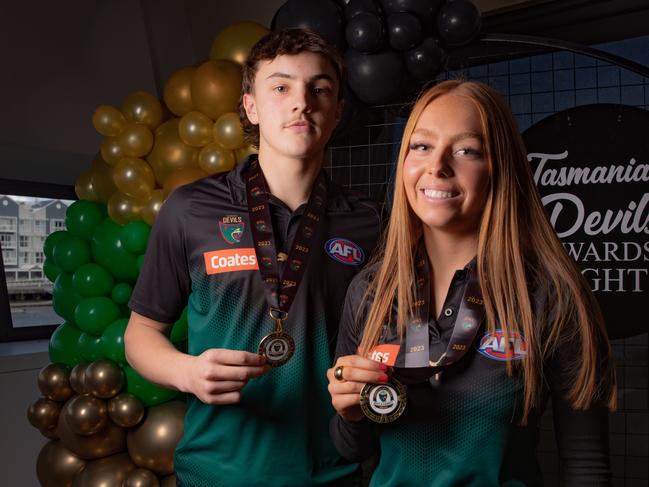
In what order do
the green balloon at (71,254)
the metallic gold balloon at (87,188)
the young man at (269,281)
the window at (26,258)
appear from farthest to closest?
1. the window at (26,258)
2. the metallic gold balloon at (87,188)
3. the green balloon at (71,254)
4. the young man at (269,281)

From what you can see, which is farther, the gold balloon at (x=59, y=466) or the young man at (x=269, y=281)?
the gold balloon at (x=59, y=466)

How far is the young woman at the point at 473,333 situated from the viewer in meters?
1.19

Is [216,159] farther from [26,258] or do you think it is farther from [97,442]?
[26,258]

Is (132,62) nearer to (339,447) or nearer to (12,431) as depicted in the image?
(12,431)

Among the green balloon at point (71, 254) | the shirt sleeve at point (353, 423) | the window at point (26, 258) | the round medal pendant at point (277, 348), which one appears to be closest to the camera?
the shirt sleeve at point (353, 423)

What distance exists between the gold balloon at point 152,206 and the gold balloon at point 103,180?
1.04ft

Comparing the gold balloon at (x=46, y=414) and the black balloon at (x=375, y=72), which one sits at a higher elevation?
the black balloon at (x=375, y=72)

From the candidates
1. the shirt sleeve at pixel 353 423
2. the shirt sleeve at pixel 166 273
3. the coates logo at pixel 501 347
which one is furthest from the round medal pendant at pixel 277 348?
the coates logo at pixel 501 347

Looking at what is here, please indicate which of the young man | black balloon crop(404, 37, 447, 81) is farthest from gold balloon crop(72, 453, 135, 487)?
black balloon crop(404, 37, 447, 81)

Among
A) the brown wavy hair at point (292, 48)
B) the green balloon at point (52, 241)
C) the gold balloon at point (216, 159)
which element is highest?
the brown wavy hair at point (292, 48)

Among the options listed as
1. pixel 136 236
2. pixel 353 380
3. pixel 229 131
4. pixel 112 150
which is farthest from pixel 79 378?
pixel 353 380

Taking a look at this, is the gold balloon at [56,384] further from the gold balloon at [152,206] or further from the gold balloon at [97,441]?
the gold balloon at [152,206]

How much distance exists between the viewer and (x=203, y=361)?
1.45 metres

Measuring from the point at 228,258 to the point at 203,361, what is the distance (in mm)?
338
